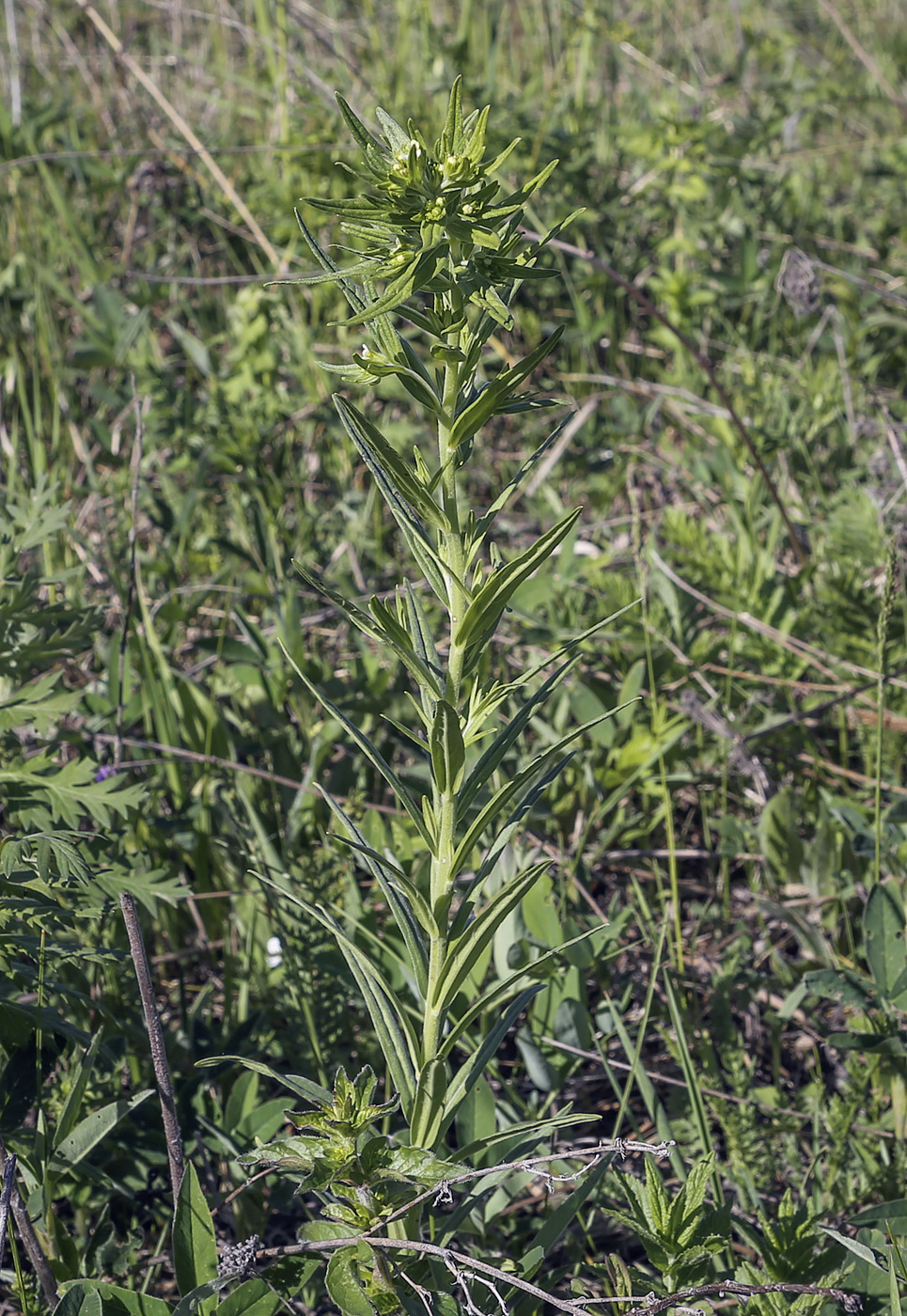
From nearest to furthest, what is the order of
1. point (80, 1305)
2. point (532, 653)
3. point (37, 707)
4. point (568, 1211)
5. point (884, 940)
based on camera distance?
point (80, 1305)
point (568, 1211)
point (37, 707)
point (884, 940)
point (532, 653)

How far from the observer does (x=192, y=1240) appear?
1337 mm

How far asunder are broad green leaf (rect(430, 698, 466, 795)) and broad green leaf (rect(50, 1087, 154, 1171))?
689 mm

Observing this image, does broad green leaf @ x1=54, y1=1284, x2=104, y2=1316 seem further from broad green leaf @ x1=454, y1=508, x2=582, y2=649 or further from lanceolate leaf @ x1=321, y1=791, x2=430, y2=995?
broad green leaf @ x1=454, y1=508, x2=582, y2=649

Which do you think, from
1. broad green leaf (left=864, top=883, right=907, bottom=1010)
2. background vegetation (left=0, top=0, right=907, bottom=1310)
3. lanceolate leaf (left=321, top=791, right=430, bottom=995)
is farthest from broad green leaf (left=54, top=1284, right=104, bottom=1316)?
broad green leaf (left=864, top=883, right=907, bottom=1010)

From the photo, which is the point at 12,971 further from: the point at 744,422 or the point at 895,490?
the point at 744,422

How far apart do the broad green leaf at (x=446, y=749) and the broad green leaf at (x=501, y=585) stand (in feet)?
0.33

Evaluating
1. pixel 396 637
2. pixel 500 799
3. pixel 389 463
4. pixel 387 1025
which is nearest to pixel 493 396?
pixel 389 463

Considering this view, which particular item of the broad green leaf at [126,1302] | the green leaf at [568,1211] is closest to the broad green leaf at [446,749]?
the green leaf at [568,1211]

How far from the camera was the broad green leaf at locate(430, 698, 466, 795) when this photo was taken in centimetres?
113

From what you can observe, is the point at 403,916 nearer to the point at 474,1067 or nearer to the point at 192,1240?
the point at 474,1067

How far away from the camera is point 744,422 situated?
10.5 ft

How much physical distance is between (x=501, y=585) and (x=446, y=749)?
0.19 m

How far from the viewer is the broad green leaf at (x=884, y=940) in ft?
5.76

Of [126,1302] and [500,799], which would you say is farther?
[126,1302]
